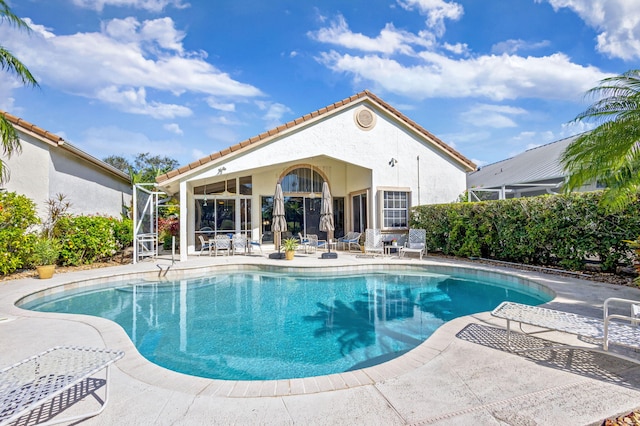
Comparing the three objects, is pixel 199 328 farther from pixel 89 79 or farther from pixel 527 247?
pixel 89 79

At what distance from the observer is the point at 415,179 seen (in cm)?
1664

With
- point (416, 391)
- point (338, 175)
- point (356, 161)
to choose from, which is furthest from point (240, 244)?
point (416, 391)

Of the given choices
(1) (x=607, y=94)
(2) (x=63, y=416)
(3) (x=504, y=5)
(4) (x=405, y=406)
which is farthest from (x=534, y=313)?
(3) (x=504, y=5)

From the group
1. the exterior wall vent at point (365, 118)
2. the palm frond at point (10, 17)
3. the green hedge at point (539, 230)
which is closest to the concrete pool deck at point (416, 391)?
the green hedge at point (539, 230)

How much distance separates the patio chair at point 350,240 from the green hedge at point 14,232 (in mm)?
12706

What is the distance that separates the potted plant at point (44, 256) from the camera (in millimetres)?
9617

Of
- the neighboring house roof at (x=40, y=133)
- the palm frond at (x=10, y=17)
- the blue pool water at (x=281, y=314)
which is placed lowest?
the blue pool water at (x=281, y=314)

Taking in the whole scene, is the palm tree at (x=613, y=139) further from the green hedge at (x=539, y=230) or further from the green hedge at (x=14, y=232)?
the green hedge at (x=14, y=232)

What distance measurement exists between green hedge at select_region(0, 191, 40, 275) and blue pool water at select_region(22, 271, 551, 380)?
9.90ft

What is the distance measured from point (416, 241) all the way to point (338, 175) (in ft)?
20.4

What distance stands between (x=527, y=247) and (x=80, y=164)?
19382mm

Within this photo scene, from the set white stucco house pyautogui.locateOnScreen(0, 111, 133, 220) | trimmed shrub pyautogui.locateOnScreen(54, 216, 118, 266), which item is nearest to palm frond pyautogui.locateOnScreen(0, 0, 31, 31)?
white stucco house pyautogui.locateOnScreen(0, 111, 133, 220)

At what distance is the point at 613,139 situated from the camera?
18.7ft

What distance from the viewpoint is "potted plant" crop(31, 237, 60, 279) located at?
9617mm
